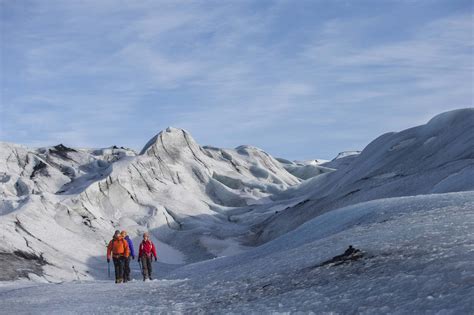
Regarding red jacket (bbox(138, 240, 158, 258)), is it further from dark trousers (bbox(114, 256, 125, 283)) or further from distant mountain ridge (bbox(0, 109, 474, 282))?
distant mountain ridge (bbox(0, 109, 474, 282))

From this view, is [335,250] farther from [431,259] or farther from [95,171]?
[95,171]

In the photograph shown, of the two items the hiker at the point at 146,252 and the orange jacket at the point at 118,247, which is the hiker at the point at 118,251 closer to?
the orange jacket at the point at 118,247

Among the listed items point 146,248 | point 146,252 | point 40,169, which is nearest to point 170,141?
point 40,169

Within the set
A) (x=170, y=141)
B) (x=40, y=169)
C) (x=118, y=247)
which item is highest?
(x=170, y=141)

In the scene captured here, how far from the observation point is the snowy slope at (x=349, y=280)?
35.8 feet

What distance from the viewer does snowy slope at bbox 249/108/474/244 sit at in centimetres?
3869

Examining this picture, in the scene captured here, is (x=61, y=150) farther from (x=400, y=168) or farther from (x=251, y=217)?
(x=400, y=168)

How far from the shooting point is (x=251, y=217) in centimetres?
6234

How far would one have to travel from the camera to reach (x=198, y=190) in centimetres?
7088

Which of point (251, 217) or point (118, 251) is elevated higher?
point (251, 217)

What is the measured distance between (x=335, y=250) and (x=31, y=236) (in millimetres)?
32362

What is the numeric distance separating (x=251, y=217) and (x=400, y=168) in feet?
64.2

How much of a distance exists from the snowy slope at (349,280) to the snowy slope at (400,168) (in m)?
12.9

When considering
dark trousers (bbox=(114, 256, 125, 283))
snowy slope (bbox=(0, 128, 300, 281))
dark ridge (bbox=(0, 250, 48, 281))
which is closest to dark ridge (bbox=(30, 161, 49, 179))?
snowy slope (bbox=(0, 128, 300, 281))
